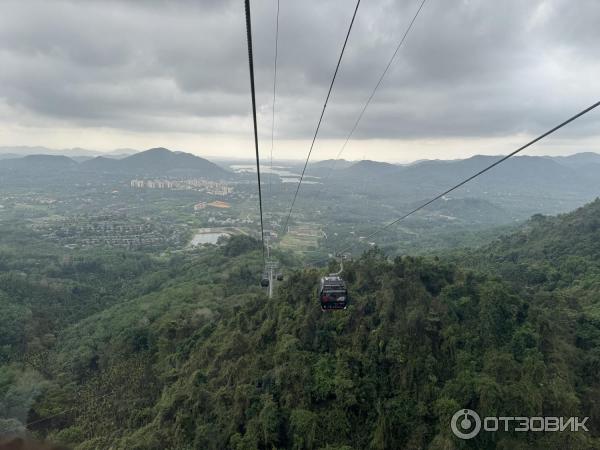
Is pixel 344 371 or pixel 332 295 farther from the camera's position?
pixel 344 371

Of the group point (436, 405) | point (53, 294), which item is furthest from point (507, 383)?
point (53, 294)

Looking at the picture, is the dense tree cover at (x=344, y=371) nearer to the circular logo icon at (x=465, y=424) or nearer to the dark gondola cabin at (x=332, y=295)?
the circular logo icon at (x=465, y=424)

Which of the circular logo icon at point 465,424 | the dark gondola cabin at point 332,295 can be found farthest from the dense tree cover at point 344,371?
the dark gondola cabin at point 332,295

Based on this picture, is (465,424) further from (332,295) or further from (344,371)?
(332,295)

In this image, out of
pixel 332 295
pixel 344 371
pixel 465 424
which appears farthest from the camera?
pixel 344 371

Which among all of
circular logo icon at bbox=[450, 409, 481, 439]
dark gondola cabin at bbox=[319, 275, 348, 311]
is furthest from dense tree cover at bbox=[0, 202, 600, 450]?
dark gondola cabin at bbox=[319, 275, 348, 311]

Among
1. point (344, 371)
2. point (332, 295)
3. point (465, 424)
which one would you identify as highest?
point (332, 295)

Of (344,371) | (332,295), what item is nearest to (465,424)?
(344,371)
